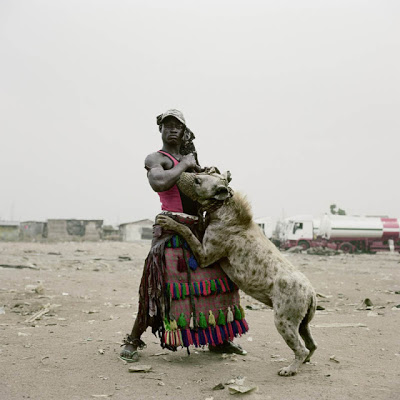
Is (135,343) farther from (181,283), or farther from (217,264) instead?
(217,264)

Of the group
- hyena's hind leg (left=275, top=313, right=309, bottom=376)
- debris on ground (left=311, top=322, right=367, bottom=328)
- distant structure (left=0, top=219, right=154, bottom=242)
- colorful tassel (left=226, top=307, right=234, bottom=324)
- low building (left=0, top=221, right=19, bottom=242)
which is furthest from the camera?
distant structure (left=0, top=219, right=154, bottom=242)

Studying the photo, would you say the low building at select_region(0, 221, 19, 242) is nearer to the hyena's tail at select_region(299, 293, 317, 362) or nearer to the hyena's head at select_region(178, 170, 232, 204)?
the hyena's head at select_region(178, 170, 232, 204)

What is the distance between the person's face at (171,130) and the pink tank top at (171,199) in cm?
15

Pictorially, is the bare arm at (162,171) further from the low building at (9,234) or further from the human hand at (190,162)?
the low building at (9,234)

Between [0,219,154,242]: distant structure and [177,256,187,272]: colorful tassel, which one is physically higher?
[0,219,154,242]: distant structure

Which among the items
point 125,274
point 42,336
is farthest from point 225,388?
point 125,274

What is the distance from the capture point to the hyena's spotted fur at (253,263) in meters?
3.79

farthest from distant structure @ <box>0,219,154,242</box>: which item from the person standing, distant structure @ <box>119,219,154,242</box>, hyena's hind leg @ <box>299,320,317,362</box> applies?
hyena's hind leg @ <box>299,320,317,362</box>

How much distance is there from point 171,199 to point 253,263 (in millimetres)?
983

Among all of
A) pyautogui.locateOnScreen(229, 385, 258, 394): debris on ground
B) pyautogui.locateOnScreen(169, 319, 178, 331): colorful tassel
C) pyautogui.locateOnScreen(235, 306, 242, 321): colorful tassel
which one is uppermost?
pyautogui.locateOnScreen(235, 306, 242, 321): colorful tassel

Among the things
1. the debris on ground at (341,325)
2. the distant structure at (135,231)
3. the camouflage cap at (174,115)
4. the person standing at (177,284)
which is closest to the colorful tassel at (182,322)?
the person standing at (177,284)

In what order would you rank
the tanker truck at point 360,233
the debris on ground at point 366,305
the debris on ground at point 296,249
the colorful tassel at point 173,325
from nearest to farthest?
the colorful tassel at point 173,325 < the debris on ground at point 366,305 < the tanker truck at point 360,233 < the debris on ground at point 296,249

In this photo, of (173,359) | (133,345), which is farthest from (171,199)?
(173,359)

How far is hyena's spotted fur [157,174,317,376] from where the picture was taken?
3.79 m
